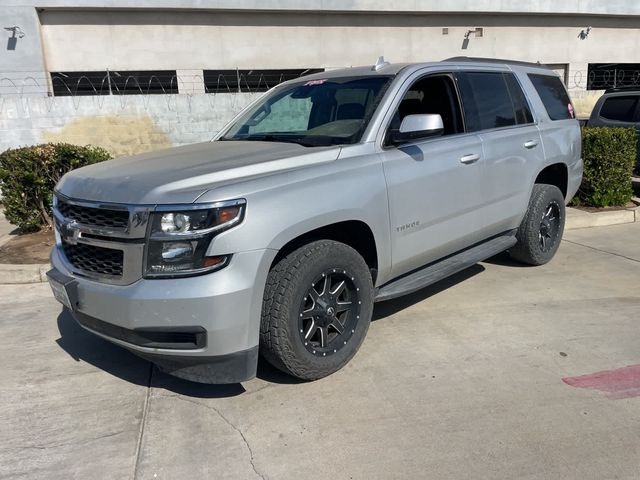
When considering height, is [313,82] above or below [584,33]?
below

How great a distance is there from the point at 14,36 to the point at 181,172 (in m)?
14.5

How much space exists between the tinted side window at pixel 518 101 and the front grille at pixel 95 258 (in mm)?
3923

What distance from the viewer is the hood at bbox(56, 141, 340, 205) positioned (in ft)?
9.40

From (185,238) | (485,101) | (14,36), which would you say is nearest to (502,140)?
(485,101)

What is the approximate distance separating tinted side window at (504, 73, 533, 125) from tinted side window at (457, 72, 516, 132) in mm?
76

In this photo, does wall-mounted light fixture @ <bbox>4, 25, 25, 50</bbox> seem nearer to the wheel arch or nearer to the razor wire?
the razor wire

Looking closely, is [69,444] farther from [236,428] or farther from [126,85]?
[126,85]

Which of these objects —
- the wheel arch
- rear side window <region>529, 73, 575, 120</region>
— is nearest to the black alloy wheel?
the wheel arch

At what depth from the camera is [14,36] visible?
14.4 metres

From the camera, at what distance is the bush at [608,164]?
775cm

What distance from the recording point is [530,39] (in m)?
19.6

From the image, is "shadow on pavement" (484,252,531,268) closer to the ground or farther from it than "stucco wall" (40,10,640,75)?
closer to the ground

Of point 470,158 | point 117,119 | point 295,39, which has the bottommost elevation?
point 470,158

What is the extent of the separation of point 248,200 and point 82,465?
5.32ft
